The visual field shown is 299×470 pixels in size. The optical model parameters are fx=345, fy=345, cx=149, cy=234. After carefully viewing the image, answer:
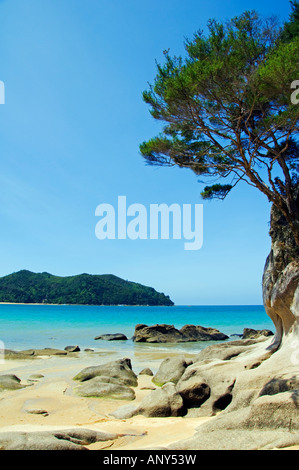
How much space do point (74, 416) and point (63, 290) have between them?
370ft

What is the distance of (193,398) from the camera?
27.2ft

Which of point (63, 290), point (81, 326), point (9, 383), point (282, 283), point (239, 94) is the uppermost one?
point (239, 94)

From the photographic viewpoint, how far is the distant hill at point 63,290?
111438 millimetres

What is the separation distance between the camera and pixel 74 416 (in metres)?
7.92

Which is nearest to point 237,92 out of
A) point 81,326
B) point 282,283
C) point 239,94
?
point 239,94

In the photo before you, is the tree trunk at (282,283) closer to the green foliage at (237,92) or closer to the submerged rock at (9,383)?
the green foliage at (237,92)

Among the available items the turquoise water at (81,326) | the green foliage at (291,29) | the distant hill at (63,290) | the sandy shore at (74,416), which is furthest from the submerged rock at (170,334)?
the distant hill at (63,290)

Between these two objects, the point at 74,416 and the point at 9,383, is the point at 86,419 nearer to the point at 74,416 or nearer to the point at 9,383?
the point at 74,416

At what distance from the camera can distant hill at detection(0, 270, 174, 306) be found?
111438mm

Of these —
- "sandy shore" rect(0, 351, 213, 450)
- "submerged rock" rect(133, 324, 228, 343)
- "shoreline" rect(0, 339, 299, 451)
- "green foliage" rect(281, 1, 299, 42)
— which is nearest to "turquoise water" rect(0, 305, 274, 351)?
"submerged rock" rect(133, 324, 228, 343)

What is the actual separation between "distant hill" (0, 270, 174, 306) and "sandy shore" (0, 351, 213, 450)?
342 ft
